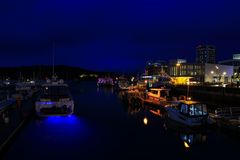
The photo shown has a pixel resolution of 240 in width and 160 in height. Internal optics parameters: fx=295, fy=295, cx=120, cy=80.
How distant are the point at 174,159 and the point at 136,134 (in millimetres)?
7844

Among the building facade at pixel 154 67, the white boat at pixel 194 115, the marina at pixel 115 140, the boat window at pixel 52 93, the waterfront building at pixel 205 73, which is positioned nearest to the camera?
the marina at pixel 115 140

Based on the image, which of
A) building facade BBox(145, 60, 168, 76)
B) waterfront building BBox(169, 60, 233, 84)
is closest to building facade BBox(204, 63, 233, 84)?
waterfront building BBox(169, 60, 233, 84)

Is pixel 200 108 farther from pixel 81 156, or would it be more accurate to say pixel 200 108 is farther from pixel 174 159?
pixel 81 156

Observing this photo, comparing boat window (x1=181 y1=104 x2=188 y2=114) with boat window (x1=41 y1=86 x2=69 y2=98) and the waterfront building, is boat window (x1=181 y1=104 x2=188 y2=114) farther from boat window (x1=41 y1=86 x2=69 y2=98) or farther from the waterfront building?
the waterfront building

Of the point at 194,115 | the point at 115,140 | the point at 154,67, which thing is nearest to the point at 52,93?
the point at 115,140

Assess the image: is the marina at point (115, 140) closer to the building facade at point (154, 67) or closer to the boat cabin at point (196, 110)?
the boat cabin at point (196, 110)

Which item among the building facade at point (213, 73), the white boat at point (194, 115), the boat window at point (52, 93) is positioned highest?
the building facade at point (213, 73)

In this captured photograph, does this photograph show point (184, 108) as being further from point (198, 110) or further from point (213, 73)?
point (213, 73)

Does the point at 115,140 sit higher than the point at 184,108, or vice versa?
the point at 184,108

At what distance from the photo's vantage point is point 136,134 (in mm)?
27625

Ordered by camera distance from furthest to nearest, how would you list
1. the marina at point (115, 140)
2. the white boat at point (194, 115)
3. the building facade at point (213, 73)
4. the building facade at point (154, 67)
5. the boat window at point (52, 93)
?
the building facade at point (154, 67) < the building facade at point (213, 73) < the boat window at point (52, 93) < the white boat at point (194, 115) < the marina at point (115, 140)

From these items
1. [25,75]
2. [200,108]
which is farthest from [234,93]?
[25,75]

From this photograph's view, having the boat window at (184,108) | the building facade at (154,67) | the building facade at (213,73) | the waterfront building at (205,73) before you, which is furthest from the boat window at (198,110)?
the building facade at (154,67)

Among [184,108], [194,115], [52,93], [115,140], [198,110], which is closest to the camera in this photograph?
[115,140]
